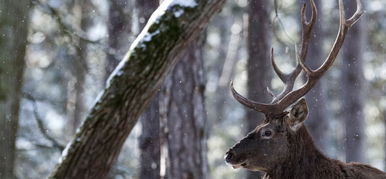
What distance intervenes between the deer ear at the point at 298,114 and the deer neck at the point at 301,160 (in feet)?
0.25

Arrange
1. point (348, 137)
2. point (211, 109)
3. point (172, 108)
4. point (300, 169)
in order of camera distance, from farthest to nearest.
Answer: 1. point (211, 109)
2. point (348, 137)
3. point (172, 108)
4. point (300, 169)

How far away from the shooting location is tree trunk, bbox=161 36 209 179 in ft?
30.2

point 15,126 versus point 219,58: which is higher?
point 219,58

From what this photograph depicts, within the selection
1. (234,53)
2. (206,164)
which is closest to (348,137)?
(206,164)

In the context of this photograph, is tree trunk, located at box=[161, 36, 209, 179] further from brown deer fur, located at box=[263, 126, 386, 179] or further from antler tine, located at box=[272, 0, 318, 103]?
brown deer fur, located at box=[263, 126, 386, 179]

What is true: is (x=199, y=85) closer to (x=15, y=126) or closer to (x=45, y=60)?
(x=15, y=126)

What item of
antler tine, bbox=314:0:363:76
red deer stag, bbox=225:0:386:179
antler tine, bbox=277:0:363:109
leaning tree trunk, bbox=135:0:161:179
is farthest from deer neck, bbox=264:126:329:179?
leaning tree trunk, bbox=135:0:161:179

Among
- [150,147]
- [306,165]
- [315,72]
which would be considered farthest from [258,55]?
[306,165]

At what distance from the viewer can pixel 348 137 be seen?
1484 centimetres

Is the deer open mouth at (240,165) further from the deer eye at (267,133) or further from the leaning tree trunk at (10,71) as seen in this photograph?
the leaning tree trunk at (10,71)

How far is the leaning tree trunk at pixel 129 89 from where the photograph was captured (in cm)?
513

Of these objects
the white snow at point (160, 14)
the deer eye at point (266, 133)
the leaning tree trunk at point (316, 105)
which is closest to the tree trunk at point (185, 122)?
the deer eye at point (266, 133)

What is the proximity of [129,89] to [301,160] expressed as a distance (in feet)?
8.61

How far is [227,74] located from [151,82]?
23114 mm
